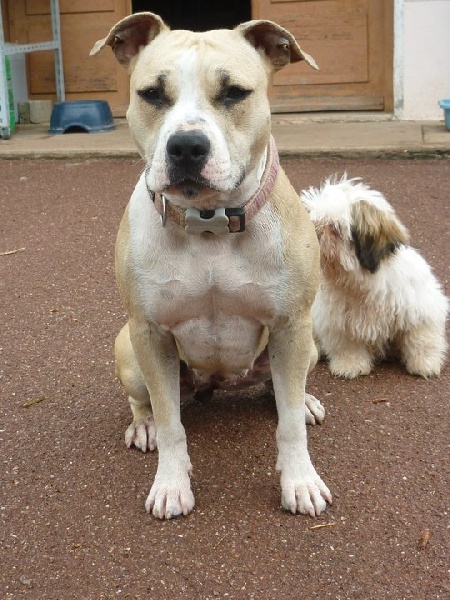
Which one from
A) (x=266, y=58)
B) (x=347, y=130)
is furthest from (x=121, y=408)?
(x=347, y=130)

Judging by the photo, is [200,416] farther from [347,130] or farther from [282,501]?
[347,130]

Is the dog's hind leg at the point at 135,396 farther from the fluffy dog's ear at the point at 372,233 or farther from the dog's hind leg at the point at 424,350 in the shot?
the dog's hind leg at the point at 424,350

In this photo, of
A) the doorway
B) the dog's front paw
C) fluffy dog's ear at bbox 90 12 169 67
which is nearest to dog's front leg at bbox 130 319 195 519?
the dog's front paw

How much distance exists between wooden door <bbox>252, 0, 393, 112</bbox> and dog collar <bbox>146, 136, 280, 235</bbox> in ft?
23.0

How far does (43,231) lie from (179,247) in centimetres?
394

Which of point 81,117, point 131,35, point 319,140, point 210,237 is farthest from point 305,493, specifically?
point 81,117

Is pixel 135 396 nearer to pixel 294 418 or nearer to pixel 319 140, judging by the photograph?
pixel 294 418

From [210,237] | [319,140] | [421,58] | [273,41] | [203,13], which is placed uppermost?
[273,41]

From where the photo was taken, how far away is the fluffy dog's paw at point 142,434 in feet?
11.9

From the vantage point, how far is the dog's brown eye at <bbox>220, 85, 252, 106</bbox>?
2.76m

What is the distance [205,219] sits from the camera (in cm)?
290

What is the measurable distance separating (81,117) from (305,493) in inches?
288

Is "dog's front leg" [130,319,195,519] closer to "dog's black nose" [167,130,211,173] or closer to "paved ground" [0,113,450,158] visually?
"dog's black nose" [167,130,211,173]

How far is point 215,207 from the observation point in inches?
114
